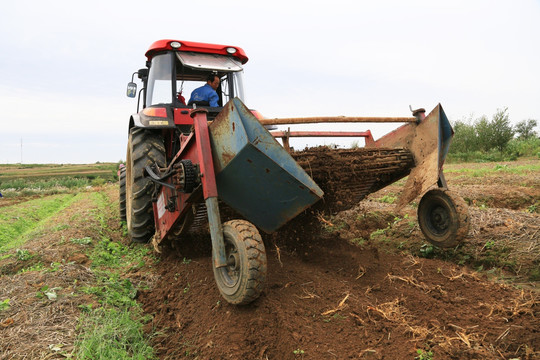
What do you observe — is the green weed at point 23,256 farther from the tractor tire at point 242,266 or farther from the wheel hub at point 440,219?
the wheel hub at point 440,219

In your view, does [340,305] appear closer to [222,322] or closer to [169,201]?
[222,322]

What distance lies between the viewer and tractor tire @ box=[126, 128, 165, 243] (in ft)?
14.3

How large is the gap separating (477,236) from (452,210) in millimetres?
834

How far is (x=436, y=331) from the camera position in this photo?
2.52 meters

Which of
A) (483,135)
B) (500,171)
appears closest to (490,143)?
(483,135)

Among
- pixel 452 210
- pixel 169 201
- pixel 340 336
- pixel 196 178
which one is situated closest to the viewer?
pixel 340 336

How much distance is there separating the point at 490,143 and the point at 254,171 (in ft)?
91.2

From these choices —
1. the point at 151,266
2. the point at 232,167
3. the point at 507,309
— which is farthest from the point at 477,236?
the point at 151,266

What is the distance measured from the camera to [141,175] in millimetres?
4402

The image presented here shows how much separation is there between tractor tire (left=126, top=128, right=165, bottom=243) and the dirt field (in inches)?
19.9

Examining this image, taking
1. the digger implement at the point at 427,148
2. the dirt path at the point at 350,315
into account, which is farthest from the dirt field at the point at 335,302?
the digger implement at the point at 427,148

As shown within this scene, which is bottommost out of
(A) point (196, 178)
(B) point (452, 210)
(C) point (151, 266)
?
(C) point (151, 266)

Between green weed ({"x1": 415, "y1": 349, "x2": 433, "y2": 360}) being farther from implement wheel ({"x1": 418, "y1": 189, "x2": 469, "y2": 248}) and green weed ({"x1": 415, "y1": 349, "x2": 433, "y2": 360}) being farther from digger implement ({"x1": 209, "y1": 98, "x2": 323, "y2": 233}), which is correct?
implement wheel ({"x1": 418, "y1": 189, "x2": 469, "y2": 248})

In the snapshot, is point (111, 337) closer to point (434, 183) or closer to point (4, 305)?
point (4, 305)
